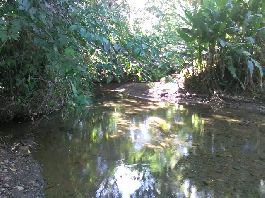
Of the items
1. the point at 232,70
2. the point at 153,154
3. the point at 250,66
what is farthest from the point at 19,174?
the point at 232,70

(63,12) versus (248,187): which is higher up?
(63,12)

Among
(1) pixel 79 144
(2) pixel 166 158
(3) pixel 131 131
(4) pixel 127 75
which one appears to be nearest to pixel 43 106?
(1) pixel 79 144

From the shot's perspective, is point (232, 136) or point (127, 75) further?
point (127, 75)

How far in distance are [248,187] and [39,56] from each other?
132 inches

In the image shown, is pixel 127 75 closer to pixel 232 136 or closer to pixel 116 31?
pixel 232 136

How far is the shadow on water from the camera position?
4.41 metres

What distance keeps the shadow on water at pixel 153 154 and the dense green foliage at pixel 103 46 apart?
0.79 meters

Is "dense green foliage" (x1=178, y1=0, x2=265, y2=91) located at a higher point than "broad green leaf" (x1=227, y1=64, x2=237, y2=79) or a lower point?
higher

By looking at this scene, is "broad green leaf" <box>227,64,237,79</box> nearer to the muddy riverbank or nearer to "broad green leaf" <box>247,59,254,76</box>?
"broad green leaf" <box>247,59,254,76</box>

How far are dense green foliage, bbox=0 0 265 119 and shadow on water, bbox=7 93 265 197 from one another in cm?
79

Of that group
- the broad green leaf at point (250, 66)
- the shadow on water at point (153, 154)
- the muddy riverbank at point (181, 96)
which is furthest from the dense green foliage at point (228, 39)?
the shadow on water at point (153, 154)

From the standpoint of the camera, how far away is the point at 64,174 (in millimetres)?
4699

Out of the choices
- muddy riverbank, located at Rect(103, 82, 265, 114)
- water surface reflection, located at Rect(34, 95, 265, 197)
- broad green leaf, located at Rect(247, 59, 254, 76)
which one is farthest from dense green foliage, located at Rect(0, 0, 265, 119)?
water surface reflection, located at Rect(34, 95, 265, 197)

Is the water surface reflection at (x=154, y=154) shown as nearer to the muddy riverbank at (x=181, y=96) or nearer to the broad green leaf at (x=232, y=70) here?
the muddy riverbank at (x=181, y=96)
